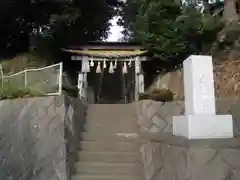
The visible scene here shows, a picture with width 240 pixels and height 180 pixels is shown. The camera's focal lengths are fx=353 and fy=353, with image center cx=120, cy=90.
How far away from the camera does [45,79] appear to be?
9828 mm

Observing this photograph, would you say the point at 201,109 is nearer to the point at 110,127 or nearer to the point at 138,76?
the point at 110,127

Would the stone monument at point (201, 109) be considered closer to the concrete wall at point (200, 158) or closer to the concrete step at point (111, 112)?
the concrete wall at point (200, 158)

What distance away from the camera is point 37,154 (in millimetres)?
7816

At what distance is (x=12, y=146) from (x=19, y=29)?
1186 centimetres

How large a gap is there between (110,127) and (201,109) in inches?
208

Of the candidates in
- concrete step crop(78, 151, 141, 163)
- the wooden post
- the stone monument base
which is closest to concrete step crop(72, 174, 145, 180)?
concrete step crop(78, 151, 141, 163)

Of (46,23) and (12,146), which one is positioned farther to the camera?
(46,23)

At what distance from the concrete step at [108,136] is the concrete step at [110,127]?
0.27 m

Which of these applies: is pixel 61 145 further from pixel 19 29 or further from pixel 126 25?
pixel 126 25

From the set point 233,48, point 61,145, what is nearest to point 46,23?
point 233,48

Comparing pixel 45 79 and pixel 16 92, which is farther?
pixel 45 79

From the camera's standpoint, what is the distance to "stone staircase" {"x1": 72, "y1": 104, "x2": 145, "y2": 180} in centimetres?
754

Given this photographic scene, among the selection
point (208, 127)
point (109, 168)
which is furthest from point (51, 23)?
point (208, 127)

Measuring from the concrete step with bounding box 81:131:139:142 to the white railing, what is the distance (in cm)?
134
